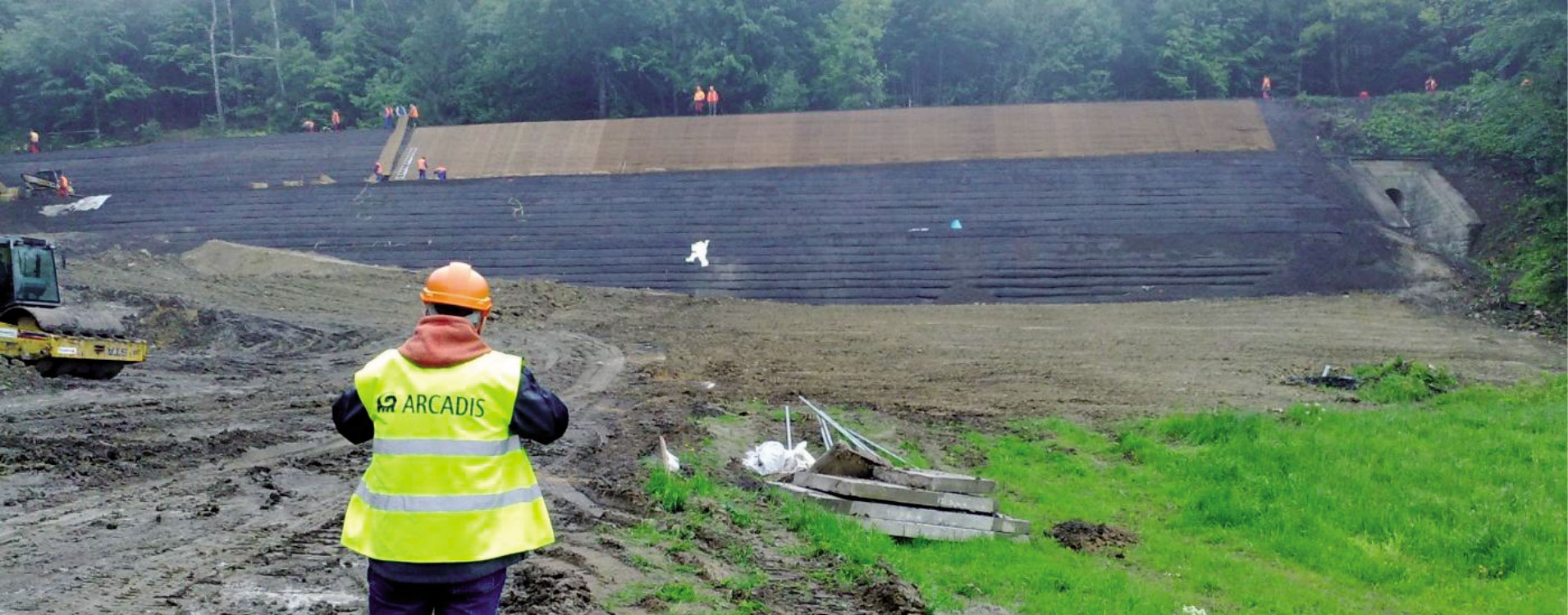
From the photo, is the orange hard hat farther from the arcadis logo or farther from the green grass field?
the green grass field

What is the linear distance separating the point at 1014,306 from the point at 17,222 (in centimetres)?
2657

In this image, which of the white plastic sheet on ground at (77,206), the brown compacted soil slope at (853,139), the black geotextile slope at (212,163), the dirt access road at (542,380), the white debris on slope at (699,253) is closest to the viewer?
the dirt access road at (542,380)

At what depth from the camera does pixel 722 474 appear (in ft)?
35.6

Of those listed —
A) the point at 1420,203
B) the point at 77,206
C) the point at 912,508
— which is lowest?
the point at 912,508

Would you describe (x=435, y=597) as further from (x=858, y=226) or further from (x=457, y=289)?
(x=858, y=226)

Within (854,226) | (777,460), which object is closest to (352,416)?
(777,460)

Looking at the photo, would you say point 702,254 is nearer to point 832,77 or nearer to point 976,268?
point 976,268

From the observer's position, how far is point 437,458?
155 inches

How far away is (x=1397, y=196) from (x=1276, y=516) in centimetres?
2443

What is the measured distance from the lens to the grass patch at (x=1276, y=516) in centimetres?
859

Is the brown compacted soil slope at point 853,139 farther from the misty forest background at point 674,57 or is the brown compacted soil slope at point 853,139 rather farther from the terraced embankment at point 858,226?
the misty forest background at point 674,57

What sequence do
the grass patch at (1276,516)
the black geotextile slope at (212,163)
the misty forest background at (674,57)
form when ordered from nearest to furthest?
1. the grass patch at (1276,516)
2. the black geotextile slope at (212,163)
3. the misty forest background at (674,57)

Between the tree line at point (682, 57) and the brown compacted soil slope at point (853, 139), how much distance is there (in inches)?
498

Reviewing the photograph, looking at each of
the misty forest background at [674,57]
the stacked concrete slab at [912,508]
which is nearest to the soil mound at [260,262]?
the stacked concrete slab at [912,508]
